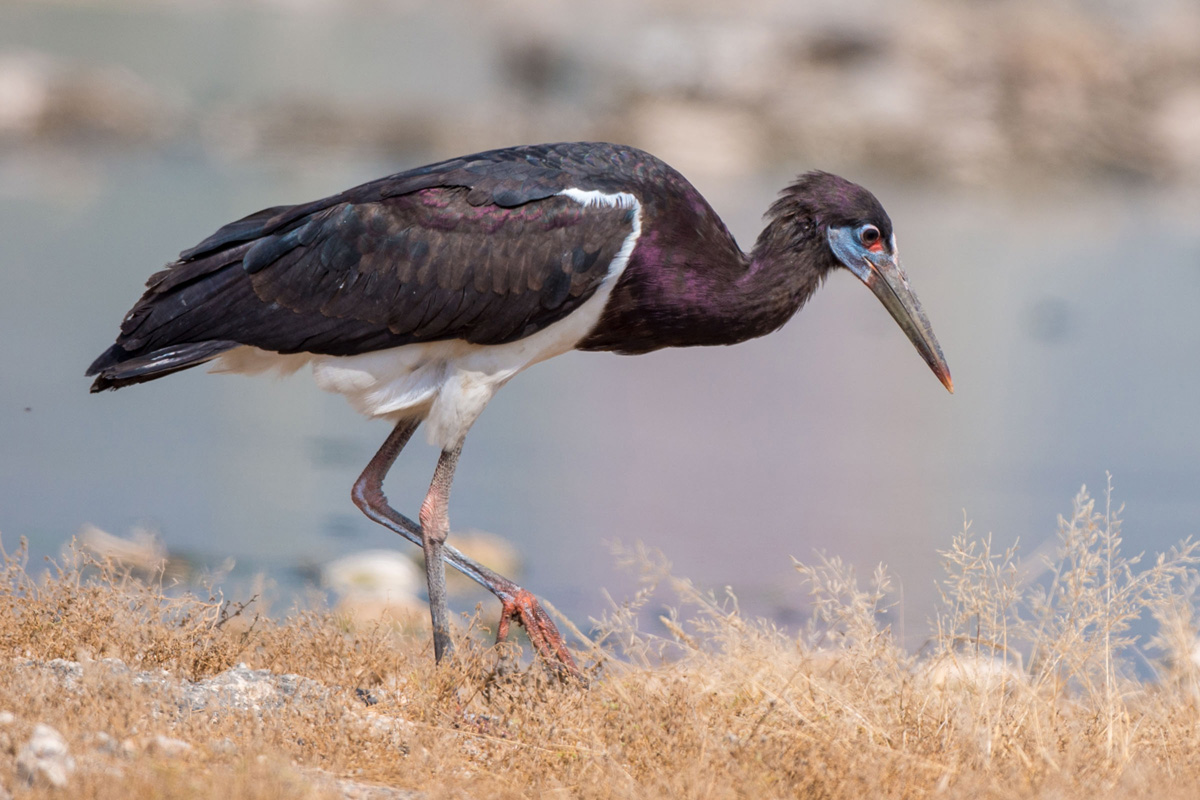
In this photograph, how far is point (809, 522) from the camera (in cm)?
876

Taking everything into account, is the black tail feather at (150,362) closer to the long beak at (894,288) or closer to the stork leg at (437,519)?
the stork leg at (437,519)

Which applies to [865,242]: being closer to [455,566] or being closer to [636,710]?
[455,566]

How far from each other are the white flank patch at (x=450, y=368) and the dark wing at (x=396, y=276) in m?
0.05

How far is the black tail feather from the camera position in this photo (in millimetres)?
5352

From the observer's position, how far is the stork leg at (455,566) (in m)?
5.12

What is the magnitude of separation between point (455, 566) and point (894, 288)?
1942 mm

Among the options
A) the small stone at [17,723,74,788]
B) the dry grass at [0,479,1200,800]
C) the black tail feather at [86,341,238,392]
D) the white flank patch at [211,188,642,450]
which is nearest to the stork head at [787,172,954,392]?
the white flank patch at [211,188,642,450]

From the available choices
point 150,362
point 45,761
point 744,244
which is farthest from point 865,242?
point 744,244

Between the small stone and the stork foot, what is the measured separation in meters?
1.65

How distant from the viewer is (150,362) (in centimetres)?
537

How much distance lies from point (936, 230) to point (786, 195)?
14.3m

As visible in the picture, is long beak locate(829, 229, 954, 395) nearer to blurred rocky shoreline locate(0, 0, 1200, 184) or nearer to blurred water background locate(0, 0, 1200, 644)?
blurred water background locate(0, 0, 1200, 644)

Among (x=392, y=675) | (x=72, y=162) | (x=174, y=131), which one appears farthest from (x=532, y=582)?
(x=174, y=131)

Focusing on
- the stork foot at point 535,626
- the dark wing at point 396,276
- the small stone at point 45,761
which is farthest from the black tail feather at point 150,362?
the small stone at point 45,761
